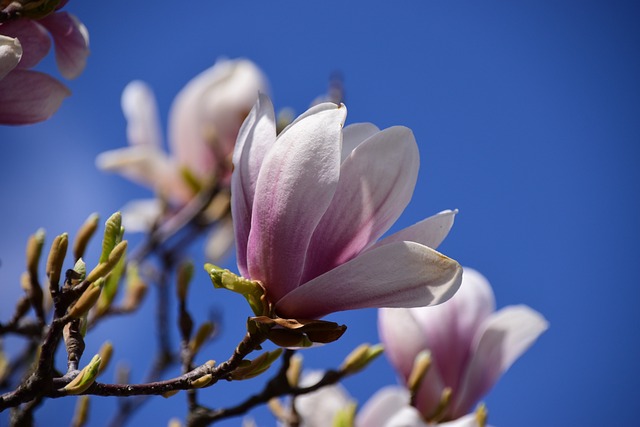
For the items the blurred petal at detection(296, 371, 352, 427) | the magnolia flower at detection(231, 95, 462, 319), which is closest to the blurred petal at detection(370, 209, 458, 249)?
the magnolia flower at detection(231, 95, 462, 319)

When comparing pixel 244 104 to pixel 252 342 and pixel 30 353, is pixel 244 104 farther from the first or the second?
pixel 252 342

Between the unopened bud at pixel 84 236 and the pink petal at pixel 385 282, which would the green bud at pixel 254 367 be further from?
the unopened bud at pixel 84 236

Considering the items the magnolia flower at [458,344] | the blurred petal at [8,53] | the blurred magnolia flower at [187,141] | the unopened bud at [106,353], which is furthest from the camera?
the blurred magnolia flower at [187,141]

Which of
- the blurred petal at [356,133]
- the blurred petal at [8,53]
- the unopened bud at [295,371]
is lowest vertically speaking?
the unopened bud at [295,371]

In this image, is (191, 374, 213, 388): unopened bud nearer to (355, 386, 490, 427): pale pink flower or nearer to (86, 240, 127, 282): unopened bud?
(86, 240, 127, 282): unopened bud

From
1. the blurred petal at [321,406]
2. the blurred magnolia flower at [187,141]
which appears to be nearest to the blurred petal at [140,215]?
the blurred magnolia flower at [187,141]

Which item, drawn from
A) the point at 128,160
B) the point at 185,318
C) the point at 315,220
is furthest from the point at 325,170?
the point at 128,160
